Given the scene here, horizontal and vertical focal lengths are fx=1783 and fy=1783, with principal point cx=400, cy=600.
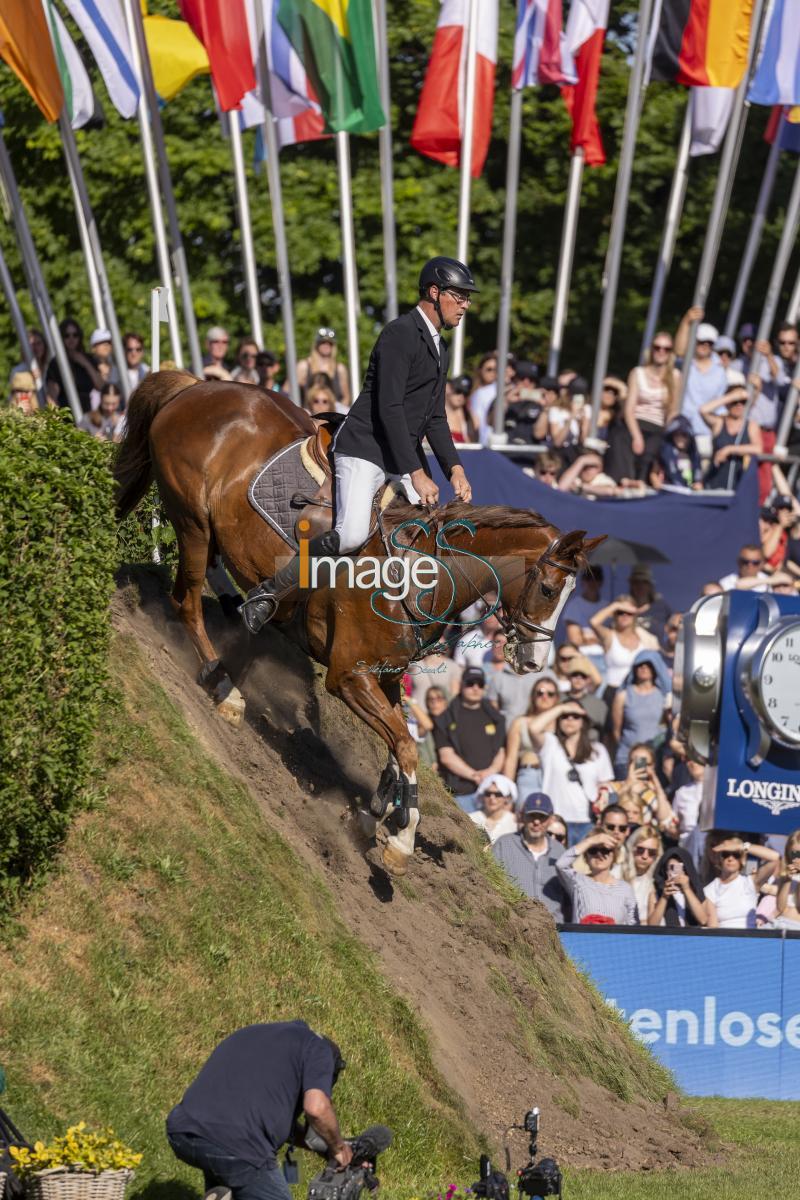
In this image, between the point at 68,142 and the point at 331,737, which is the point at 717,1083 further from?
the point at 68,142

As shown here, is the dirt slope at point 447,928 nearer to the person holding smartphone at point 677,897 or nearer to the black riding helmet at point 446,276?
the person holding smartphone at point 677,897

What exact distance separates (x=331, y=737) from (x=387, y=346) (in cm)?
297

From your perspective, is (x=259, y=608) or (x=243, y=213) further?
(x=243, y=213)

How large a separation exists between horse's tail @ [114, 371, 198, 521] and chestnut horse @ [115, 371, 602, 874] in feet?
0.03

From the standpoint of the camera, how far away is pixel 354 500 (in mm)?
11055

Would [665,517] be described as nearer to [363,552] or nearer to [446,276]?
[363,552]

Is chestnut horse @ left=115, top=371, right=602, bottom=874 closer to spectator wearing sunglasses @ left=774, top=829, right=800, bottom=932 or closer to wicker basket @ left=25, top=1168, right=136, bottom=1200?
wicker basket @ left=25, top=1168, right=136, bottom=1200

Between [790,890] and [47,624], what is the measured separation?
26.2 ft

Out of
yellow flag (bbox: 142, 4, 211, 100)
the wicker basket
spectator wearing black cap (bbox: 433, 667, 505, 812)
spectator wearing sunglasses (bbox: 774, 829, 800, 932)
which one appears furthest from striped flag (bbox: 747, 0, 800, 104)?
the wicker basket

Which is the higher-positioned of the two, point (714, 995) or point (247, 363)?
point (247, 363)

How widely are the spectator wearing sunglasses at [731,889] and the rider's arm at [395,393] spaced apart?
209 inches

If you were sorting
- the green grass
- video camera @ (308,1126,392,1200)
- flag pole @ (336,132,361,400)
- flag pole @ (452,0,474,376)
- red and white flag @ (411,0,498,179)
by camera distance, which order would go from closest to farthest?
video camera @ (308,1126,392,1200), the green grass, flag pole @ (336,132,361,400), flag pole @ (452,0,474,376), red and white flag @ (411,0,498,179)

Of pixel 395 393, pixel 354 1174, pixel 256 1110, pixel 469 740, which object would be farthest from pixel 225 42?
pixel 354 1174

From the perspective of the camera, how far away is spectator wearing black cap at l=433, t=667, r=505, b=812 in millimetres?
15086
